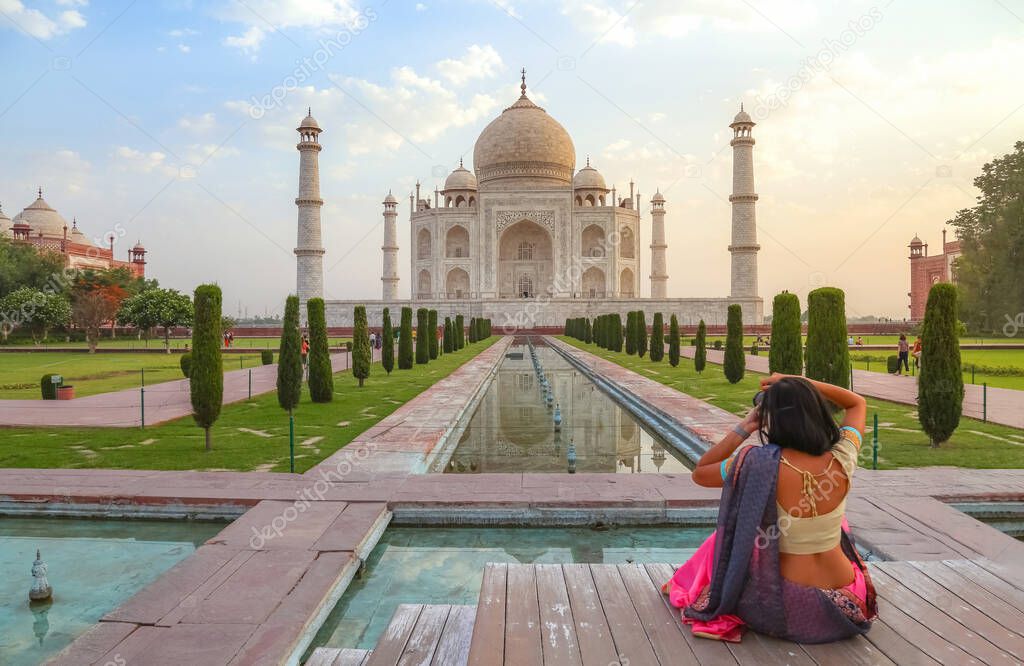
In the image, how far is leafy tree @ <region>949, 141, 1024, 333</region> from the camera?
22.9 metres

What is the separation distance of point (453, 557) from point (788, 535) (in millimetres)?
1988

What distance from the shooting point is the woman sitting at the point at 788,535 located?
178 cm

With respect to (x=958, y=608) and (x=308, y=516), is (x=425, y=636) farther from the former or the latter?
(x=308, y=516)

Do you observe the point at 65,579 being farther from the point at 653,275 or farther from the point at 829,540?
the point at 653,275

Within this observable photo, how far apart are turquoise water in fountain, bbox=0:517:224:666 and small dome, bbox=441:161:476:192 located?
120 feet

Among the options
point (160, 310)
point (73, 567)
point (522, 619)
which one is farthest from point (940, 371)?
point (160, 310)

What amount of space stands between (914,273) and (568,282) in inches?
851

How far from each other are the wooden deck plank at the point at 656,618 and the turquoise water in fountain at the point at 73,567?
2.08m

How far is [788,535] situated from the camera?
1.83m

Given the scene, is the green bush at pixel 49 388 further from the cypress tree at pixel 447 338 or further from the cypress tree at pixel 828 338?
the cypress tree at pixel 447 338

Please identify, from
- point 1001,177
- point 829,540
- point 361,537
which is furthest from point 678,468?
point 1001,177

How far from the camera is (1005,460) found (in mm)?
5027

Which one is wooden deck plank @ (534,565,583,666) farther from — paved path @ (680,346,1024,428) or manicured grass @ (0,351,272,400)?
manicured grass @ (0,351,272,400)

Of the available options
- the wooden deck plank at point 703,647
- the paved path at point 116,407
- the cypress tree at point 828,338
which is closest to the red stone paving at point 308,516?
the wooden deck plank at point 703,647
